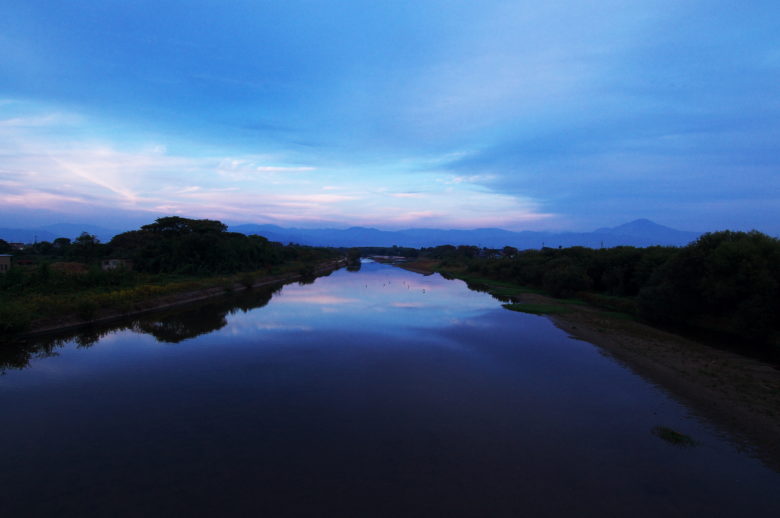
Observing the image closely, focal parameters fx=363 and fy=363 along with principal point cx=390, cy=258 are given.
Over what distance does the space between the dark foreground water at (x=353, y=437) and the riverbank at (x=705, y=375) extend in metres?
0.65

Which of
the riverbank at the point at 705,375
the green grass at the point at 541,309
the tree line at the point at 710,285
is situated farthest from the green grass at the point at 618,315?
the green grass at the point at 541,309

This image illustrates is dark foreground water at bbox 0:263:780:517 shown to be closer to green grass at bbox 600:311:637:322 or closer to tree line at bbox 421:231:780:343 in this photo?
tree line at bbox 421:231:780:343

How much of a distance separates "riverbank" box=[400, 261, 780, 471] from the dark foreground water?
0.65 metres

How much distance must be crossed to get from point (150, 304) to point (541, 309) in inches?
1024

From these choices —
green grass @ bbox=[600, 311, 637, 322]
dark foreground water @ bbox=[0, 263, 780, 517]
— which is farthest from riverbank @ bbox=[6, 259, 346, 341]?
green grass @ bbox=[600, 311, 637, 322]

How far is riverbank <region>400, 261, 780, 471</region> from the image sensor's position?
826cm

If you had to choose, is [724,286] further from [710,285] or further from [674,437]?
[674,437]

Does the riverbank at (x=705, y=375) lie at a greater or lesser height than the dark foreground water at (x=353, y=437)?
greater

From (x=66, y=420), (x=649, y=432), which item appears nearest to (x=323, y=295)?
(x=66, y=420)

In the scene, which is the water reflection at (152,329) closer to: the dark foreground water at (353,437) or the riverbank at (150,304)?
→ the dark foreground water at (353,437)

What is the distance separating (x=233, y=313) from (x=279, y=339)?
29.5ft

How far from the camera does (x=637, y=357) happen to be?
14.0 meters

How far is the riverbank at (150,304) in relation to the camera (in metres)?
17.1

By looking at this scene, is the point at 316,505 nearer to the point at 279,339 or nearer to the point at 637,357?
the point at 279,339
